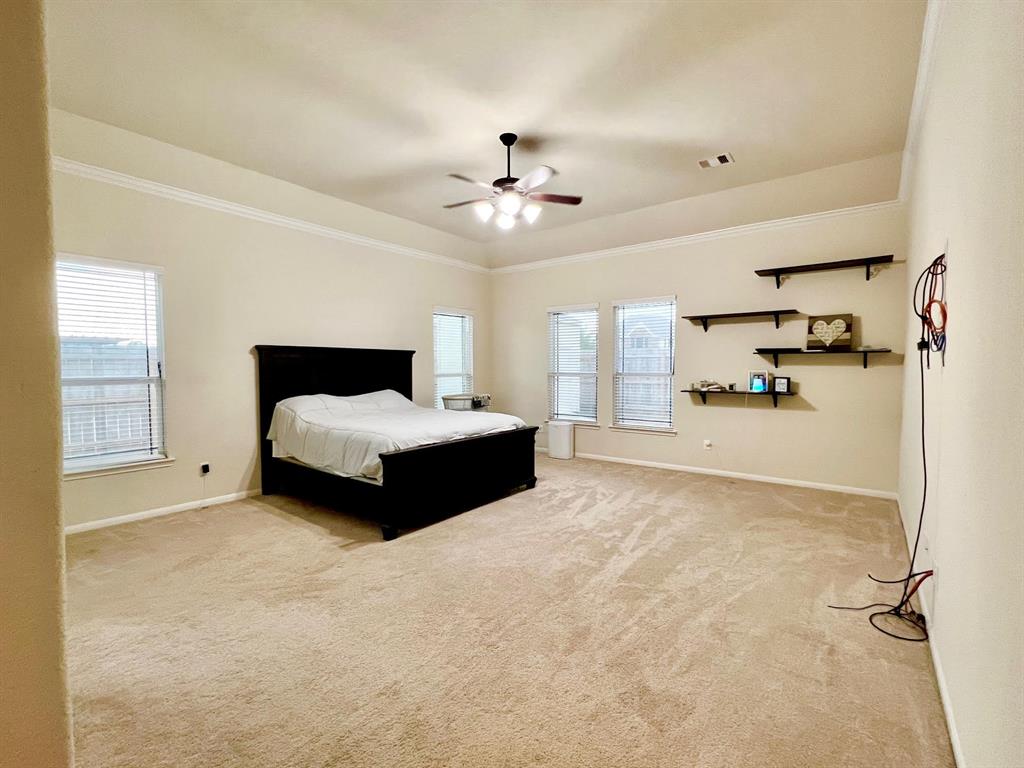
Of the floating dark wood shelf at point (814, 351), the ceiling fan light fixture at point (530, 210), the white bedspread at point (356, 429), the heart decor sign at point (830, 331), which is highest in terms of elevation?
the ceiling fan light fixture at point (530, 210)

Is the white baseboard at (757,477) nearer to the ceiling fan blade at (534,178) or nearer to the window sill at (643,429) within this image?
the window sill at (643,429)

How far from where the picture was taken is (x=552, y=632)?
234 centimetres

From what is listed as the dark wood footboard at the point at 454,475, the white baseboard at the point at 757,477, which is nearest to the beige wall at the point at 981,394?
the white baseboard at the point at 757,477

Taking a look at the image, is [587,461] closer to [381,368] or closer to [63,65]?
[381,368]

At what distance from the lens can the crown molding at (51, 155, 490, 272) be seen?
367cm

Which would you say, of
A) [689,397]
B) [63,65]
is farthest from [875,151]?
[63,65]

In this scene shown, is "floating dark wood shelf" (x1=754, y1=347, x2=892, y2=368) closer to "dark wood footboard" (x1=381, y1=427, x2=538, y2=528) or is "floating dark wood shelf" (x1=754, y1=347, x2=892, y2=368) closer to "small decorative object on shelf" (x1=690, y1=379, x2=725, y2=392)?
"small decorative object on shelf" (x1=690, y1=379, x2=725, y2=392)

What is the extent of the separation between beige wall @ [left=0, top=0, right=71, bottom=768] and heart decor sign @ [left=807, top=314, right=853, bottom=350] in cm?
554

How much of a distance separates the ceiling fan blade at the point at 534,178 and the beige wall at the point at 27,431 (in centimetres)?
323

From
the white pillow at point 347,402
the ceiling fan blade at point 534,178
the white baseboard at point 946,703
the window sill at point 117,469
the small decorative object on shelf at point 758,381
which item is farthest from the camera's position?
the small decorative object on shelf at point 758,381

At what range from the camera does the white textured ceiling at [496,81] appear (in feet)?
8.32

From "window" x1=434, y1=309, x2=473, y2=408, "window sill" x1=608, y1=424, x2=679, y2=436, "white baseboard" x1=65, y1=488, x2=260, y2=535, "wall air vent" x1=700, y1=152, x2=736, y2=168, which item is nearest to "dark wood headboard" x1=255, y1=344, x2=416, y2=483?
"white baseboard" x1=65, y1=488, x2=260, y2=535

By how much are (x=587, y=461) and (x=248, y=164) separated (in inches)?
198

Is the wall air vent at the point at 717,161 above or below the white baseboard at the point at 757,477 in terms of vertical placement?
above
